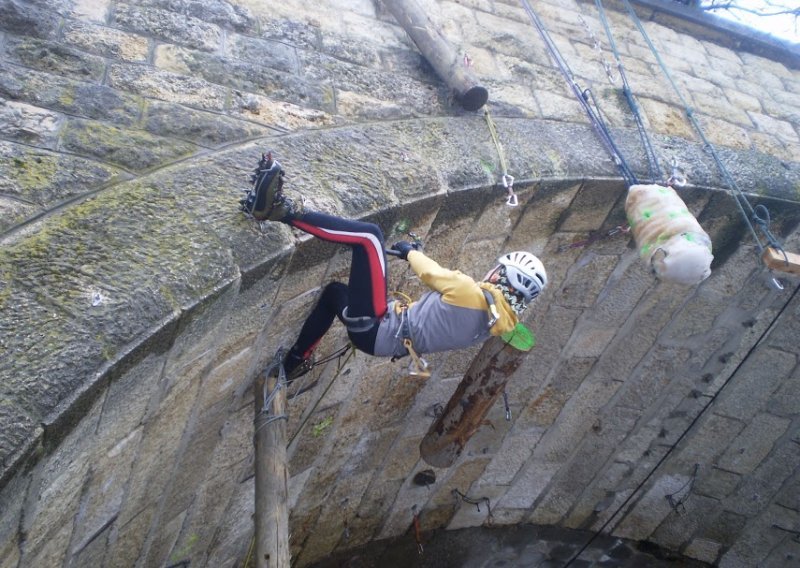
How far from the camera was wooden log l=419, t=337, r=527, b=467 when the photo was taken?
3.06 meters

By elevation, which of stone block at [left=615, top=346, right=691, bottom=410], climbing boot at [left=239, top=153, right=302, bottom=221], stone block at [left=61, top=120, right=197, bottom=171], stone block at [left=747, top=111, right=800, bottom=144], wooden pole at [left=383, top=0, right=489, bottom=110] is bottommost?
stone block at [left=615, top=346, right=691, bottom=410]

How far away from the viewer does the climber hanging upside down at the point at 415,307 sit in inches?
95.4

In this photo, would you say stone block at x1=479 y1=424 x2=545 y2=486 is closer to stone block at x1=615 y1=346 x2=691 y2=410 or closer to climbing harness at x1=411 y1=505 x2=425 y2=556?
climbing harness at x1=411 y1=505 x2=425 y2=556

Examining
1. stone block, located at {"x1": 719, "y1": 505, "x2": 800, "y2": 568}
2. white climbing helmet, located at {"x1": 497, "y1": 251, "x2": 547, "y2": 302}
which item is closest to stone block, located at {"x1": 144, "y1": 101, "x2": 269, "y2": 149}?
white climbing helmet, located at {"x1": 497, "y1": 251, "x2": 547, "y2": 302}

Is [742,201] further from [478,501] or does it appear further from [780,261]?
[478,501]

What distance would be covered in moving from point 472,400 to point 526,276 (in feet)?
3.09

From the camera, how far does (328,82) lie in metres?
2.79

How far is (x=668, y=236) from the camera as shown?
269cm

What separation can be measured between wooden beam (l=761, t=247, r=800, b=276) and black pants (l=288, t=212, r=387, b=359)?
6.11 ft

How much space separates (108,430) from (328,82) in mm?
1676

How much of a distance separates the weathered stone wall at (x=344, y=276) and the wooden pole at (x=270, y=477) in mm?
150

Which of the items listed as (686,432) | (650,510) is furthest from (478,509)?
(686,432)

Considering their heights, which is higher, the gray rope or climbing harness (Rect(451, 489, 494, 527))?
the gray rope

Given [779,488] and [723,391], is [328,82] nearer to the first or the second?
[723,391]
